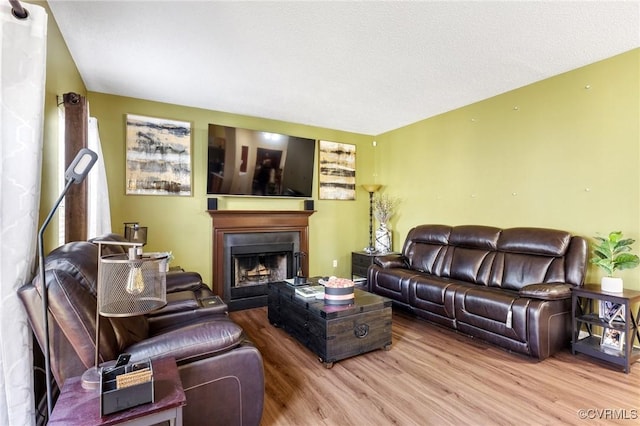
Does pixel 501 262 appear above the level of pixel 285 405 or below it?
above

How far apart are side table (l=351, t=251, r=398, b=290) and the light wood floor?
74.2 inches

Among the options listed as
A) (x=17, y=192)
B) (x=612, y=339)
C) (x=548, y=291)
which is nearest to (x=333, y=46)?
(x=17, y=192)

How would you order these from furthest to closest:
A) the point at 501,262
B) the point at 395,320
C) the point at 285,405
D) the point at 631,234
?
the point at 395,320 < the point at 501,262 < the point at 631,234 < the point at 285,405

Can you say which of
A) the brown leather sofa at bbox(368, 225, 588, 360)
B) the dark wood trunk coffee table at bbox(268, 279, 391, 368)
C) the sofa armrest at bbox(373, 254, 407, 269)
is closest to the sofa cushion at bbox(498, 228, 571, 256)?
the brown leather sofa at bbox(368, 225, 588, 360)

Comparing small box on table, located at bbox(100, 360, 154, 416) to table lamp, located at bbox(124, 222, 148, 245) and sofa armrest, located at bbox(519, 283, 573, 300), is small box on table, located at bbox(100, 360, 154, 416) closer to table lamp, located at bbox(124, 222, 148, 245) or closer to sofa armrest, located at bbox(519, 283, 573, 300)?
table lamp, located at bbox(124, 222, 148, 245)

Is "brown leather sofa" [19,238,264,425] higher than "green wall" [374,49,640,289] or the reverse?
the reverse

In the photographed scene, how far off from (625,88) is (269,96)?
3.59m

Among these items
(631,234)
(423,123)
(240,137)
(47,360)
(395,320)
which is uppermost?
(423,123)

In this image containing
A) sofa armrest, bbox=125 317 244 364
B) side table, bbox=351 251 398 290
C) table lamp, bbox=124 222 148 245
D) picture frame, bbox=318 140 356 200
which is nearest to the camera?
sofa armrest, bbox=125 317 244 364

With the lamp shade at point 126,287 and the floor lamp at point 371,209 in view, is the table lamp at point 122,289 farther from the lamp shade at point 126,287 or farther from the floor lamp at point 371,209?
the floor lamp at point 371,209

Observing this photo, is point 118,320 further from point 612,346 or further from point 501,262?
point 612,346

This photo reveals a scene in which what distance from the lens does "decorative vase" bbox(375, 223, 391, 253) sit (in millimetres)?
5254

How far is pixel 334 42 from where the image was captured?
8.51 ft

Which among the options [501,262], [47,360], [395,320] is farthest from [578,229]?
[47,360]
